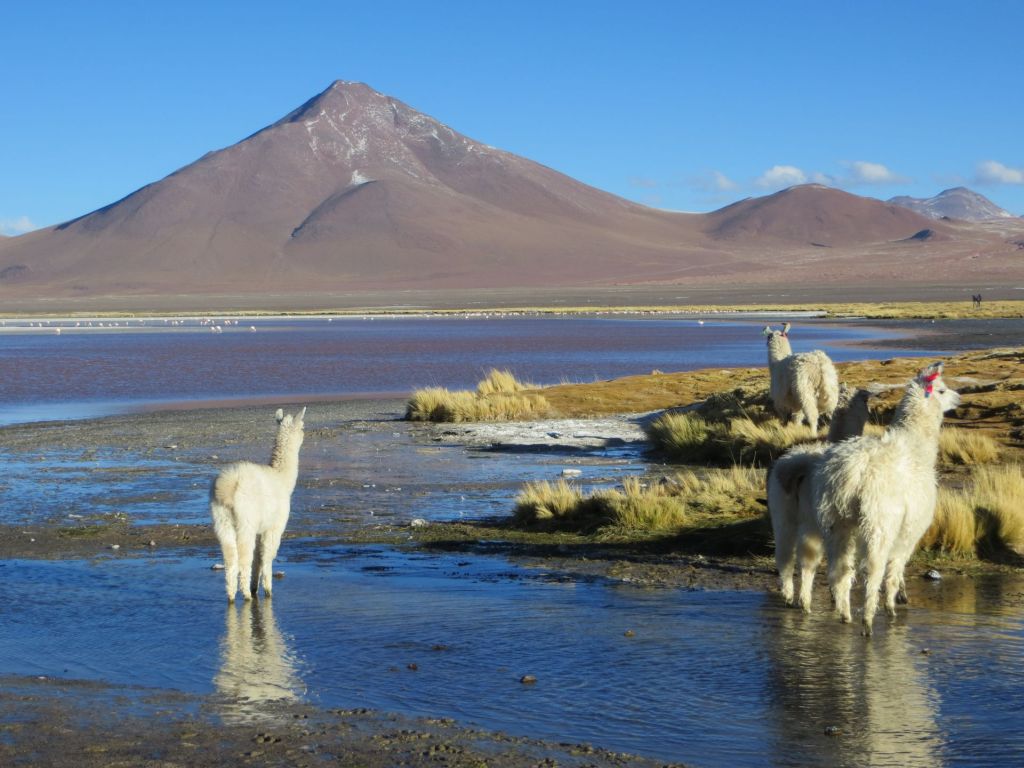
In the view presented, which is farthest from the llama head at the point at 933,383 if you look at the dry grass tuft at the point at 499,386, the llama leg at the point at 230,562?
the dry grass tuft at the point at 499,386

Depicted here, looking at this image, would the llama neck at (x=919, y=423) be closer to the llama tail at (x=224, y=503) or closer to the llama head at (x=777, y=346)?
the llama tail at (x=224, y=503)

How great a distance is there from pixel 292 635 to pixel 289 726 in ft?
5.94

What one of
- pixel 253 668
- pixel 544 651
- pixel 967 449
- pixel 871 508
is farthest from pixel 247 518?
pixel 967 449

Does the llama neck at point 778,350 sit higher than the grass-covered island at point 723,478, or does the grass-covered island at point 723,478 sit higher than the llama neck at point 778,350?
the llama neck at point 778,350

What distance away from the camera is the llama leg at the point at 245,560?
8398 millimetres

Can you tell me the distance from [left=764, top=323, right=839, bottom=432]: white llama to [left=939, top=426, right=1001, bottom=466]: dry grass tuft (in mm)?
1939

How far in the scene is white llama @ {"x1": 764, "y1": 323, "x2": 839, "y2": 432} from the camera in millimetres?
15742

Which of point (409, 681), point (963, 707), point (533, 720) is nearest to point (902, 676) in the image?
point (963, 707)

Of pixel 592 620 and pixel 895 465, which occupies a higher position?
pixel 895 465

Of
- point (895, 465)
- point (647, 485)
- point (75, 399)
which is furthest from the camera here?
point (75, 399)

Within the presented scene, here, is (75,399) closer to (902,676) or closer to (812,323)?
(902,676)

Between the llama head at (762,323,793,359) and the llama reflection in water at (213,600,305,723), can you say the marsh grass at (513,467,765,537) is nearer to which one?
the llama reflection in water at (213,600,305,723)

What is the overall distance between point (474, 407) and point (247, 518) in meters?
13.6

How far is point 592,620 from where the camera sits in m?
7.99
